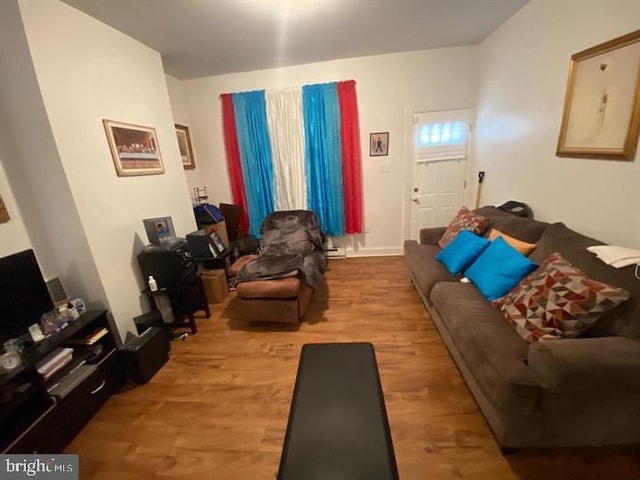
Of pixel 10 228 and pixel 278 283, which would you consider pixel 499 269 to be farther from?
pixel 10 228

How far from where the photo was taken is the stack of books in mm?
1575

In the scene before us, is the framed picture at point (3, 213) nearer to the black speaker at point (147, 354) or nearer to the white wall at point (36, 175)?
the white wall at point (36, 175)

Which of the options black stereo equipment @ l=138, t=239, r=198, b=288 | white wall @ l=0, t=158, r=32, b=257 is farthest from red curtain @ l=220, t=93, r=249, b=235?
white wall @ l=0, t=158, r=32, b=257

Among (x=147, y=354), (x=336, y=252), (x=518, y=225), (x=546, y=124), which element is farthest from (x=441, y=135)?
(x=147, y=354)

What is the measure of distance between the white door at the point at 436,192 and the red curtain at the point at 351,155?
0.80 metres

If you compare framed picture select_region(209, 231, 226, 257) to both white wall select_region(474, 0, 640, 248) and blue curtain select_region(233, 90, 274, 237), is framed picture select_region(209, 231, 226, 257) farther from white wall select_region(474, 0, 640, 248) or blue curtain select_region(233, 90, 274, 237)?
white wall select_region(474, 0, 640, 248)

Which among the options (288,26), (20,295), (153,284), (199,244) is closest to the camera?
(20,295)

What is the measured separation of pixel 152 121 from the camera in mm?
2697

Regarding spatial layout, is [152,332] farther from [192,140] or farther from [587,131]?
[587,131]

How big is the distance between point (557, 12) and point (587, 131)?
1.01 meters

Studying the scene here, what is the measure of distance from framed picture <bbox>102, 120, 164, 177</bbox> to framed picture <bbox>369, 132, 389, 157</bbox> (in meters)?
2.61

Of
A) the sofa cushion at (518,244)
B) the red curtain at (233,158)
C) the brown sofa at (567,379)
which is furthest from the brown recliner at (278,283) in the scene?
the sofa cushion at (518,244)

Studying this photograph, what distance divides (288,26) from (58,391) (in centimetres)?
328

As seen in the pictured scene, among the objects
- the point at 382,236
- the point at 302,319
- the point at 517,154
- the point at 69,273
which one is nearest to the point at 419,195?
the point at 382,236
